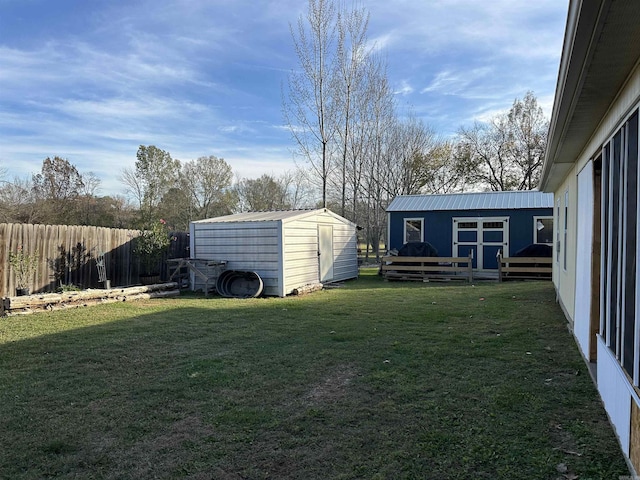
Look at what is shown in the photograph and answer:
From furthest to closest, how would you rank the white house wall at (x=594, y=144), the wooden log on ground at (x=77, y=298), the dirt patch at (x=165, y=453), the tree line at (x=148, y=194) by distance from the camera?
1. the tree line at (x=148, y=194)
2. the wooden log on ground at (x=77, y=298)
3. the white house wall at (x=594, y=144)
4. the dirt patch at (x=165, y=453)

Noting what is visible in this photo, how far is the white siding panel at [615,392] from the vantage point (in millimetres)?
2486

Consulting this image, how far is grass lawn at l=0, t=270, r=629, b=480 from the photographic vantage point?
2543mm

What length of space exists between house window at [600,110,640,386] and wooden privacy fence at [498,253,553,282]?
9.90 meters

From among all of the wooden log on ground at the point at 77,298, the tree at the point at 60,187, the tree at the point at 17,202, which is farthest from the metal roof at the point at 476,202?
the tree at the point at 60,187

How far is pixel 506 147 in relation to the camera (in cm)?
2792

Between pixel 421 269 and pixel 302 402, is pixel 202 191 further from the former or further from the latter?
pixel 302 402

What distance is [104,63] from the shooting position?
11.9m

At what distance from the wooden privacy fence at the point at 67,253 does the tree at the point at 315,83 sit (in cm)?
964

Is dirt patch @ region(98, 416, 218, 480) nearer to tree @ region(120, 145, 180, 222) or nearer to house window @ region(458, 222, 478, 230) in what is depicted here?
house window @ region(458, 222, 478, 230)

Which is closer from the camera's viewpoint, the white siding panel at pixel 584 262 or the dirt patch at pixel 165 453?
the dirt patch at pixel 165 453

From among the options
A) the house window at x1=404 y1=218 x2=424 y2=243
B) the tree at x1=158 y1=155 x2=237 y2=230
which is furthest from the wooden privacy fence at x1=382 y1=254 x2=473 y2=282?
the tree at x1=158 y1=155 x2=237 y2=230

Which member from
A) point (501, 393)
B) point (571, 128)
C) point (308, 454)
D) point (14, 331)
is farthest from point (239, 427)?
point (14, 331)

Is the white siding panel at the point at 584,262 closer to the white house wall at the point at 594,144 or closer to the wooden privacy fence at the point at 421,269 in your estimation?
Answer: the white house wall at the point at 594,144

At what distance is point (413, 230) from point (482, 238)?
2542mm
